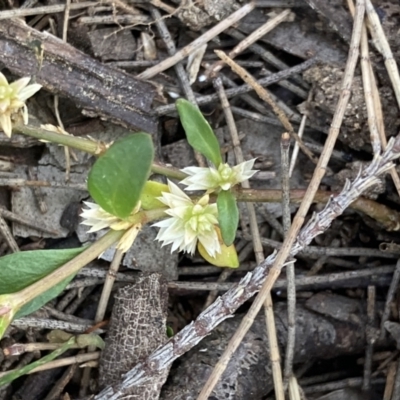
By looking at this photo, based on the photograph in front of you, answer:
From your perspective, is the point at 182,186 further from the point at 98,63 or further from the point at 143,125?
the point at 98,63

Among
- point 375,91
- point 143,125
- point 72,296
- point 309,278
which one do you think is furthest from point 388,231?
point 72,296

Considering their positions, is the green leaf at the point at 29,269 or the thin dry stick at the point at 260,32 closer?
the green leaf at the point at 29,269

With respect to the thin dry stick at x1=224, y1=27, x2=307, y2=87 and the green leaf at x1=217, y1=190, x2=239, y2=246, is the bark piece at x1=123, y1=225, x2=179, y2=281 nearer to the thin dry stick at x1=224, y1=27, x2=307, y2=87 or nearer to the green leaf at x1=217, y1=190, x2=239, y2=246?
the green leaf at x1=217, y1=190, x2=239, y2=246

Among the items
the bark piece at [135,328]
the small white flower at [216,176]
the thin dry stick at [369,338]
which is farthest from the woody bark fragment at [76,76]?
the thin dry stick at [369,338]

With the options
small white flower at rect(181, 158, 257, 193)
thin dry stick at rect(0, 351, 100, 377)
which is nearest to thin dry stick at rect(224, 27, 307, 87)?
small white flower at rect(181, 158, 257, 193)

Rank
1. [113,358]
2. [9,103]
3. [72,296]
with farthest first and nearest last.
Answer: [72,296]
[113,358]
[9,103]

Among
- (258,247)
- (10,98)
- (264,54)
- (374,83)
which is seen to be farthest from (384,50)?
(10,98)

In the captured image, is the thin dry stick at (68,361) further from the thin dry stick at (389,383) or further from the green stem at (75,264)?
the thin dry stick at (389,383)
